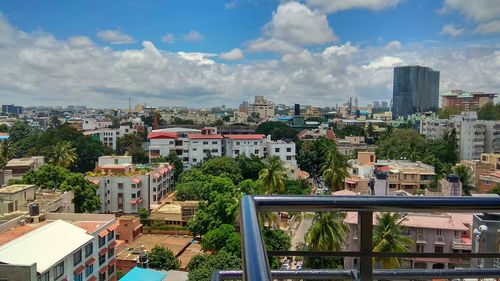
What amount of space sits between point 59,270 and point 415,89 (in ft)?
346

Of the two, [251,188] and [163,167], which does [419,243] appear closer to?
[251,188]

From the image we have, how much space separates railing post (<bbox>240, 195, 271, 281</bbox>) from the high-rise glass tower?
110 metres

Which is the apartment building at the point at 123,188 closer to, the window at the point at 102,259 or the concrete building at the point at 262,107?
the window at the point at 102,259

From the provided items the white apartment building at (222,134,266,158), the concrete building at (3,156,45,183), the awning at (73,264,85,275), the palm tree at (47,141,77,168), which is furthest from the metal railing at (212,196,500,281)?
the white apartment building at (222,134,266,158)

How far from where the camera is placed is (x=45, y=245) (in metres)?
11.6

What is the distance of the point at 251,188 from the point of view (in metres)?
23.6

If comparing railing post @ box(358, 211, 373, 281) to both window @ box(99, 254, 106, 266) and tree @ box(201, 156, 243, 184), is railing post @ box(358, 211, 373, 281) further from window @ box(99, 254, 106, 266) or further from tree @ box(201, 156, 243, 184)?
tree @ box(201, 156, 243, 184)

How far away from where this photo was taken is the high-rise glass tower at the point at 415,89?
346 feet

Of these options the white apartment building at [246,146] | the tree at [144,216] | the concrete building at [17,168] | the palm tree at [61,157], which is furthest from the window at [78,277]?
the white apartment building at [246,146]

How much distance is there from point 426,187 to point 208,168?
542 inches

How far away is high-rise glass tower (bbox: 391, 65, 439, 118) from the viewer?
4151 inches

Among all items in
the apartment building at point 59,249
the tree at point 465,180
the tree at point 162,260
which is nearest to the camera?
the apartment building at point 59,249

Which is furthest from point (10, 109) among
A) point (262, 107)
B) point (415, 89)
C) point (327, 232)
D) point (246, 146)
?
point (327, 232)

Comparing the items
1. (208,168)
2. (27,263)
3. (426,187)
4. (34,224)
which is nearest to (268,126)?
(208,168)
